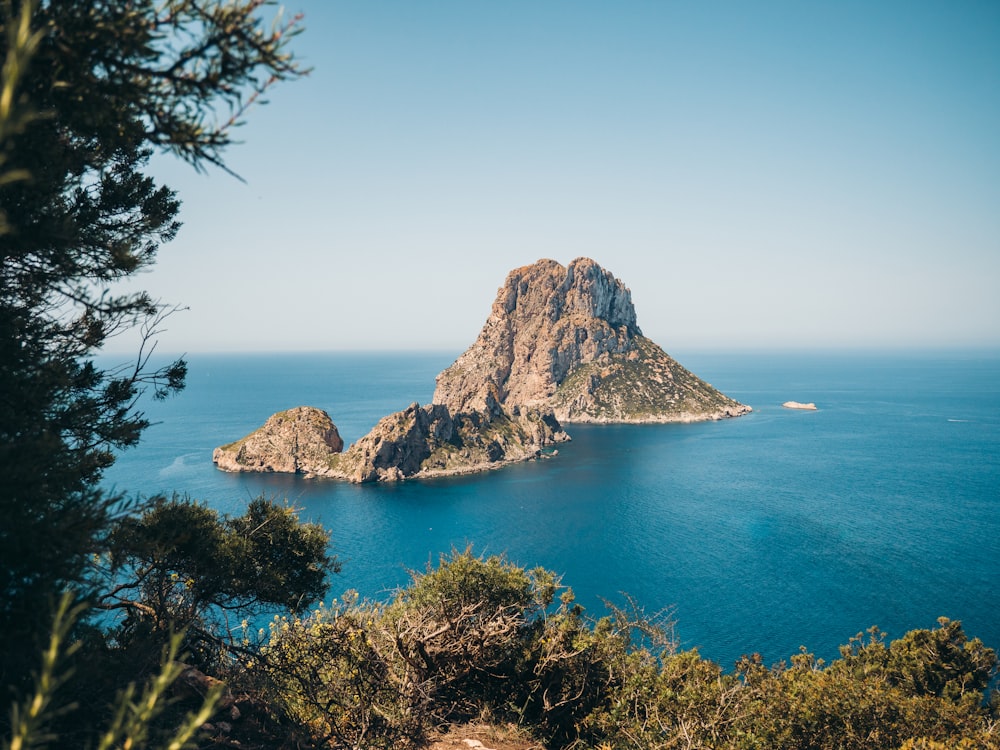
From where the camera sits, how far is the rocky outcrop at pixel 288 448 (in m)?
110

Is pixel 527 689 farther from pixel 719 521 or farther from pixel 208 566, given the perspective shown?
pixel 719 521

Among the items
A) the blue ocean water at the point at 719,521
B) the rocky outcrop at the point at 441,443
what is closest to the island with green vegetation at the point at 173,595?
the blue ocean water at the point at 719,521

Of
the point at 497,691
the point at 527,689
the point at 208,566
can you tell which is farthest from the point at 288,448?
the point at 208,566

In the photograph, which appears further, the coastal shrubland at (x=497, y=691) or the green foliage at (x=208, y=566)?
the coastal shrubland at (x=497, y=691)

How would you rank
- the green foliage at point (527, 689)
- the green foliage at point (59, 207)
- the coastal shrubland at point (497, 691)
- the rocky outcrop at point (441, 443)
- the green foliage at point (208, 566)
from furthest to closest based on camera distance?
the rocky outcrop at point (441, 443), the green foliage at point (527, 689), the coastal shrubland at point (497, 691), the green foliage at point (208, 566), the green foliage at point (59, 207)

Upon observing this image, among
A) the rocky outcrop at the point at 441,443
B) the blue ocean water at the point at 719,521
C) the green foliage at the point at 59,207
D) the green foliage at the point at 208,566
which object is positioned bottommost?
the blue ocean water at the point at 719,521

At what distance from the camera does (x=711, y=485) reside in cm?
10294

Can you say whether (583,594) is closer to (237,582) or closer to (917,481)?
(237,582)

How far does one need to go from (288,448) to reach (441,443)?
1309 inches

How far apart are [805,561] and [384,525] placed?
5896 centimetres

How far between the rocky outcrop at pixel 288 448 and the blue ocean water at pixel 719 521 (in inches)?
184

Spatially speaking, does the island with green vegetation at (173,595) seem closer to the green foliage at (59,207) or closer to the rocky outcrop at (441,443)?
the green foliage at (59,207)

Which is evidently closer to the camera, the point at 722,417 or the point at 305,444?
the point at 305,444

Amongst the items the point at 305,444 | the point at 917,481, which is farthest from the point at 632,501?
the point at 305,444
